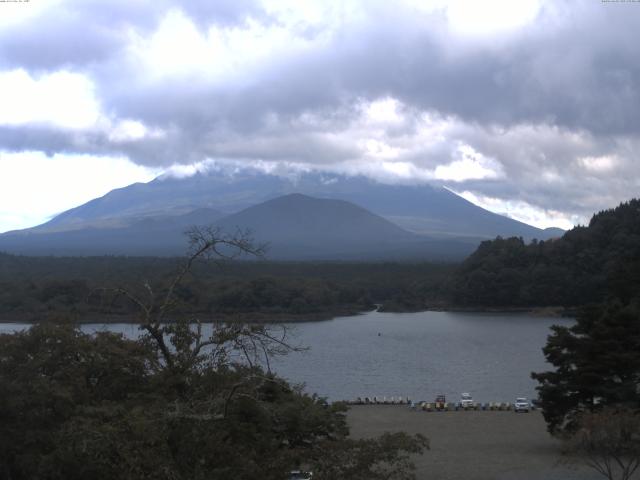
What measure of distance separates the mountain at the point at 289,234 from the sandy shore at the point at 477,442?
105126 millimetres

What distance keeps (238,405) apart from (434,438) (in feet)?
36.7

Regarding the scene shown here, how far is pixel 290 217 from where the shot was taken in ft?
563

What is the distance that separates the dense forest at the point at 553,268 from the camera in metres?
52.7

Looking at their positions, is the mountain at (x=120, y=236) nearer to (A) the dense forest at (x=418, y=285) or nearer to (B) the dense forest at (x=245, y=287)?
(B) the dense forest at (x=245, y=287)

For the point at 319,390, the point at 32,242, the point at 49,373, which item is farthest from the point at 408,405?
the point at 32,242

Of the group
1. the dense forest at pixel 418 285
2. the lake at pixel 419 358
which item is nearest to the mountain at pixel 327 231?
the dense forest at pixel 418 285

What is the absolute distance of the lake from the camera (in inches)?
1007

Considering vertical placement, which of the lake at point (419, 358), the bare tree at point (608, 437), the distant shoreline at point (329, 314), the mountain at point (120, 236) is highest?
the mountain at point (120, 236)

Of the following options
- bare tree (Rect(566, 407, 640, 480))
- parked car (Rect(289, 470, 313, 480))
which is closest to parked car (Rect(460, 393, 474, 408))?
bare tree (Rect(566, 407, 640, 480))

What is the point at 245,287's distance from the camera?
50.5 m

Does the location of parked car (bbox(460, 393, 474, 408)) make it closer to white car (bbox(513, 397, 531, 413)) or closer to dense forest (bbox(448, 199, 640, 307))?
white car (bbox(513, 397, 531, 413))

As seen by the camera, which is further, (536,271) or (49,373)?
(536,271)

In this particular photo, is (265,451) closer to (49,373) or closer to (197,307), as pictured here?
(49,373)

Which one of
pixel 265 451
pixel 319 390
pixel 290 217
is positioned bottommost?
pixel 319 390
